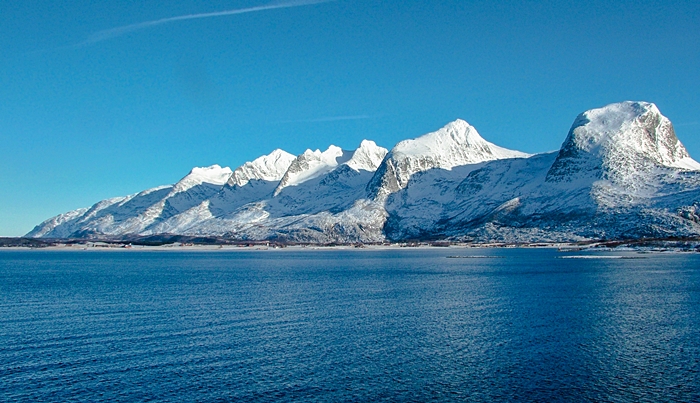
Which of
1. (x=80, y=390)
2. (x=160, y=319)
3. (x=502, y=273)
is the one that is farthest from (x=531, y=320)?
(x=502, y=273)

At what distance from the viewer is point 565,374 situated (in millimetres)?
37875

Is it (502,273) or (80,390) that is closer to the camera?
(80,390)

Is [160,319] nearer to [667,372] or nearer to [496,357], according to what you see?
[496,357]

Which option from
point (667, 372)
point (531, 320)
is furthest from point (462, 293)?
point (667, 372)

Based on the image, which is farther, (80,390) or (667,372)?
(667,372)

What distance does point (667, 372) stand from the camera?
3819 centimetres

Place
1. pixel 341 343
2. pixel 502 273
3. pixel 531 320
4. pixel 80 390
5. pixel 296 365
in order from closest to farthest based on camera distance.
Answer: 1. pixel 80 390
2. pixel 296 365
3. pixel 341 343
4. pixel 531 320
5. pixel 502 273

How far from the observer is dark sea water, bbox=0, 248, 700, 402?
34562 millimetres

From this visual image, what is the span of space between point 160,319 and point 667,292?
64075 mm

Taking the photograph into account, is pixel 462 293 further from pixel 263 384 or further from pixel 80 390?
pixel 80 390

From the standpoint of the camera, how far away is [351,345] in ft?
153

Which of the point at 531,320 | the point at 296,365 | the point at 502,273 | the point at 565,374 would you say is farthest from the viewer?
the point at 502,273

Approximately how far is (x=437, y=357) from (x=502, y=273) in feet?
264

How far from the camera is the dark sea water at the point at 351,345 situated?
3456 cm
